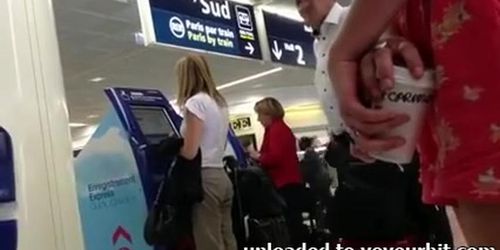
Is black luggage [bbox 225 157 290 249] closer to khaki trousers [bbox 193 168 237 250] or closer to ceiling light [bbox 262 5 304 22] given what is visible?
khaki trousers [bbox 193 168 237 250]

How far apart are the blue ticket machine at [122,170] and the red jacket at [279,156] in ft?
4.02

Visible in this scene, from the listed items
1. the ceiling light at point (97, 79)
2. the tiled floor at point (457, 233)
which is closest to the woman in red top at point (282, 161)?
the tiled floor at point (457, 233)

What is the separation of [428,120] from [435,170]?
6 cm

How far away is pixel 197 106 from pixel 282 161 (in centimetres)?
183

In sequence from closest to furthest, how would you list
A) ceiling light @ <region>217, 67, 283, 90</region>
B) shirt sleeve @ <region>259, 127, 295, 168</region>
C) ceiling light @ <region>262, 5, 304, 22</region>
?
shirt sleeve @ <region>259, 127, 295, 168</region>
ceiling light @ <region>262, 5, 304, 22</region>
ceiling light @ <region>217, 67, 283, 90</region>

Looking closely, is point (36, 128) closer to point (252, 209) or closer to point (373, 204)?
point (373, 204)

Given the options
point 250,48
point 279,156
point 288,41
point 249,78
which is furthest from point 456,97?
point 249,78

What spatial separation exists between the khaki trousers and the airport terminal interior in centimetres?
5

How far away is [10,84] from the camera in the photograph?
34.1 inches

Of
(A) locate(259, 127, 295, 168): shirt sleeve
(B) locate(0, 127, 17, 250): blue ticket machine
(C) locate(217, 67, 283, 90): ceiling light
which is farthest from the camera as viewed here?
Answer: (C) locate(217, 67, 283, 90): ceiling light

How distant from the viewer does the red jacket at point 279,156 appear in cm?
492

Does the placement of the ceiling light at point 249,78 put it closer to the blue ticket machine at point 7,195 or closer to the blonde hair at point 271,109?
the blonde hair at point 271,109

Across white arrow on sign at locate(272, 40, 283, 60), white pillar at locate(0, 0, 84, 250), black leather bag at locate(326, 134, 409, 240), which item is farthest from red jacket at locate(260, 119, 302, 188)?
white pillar at locate(0, 0, 84, 250)

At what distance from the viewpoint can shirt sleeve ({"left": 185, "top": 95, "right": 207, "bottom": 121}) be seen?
10.5ft
